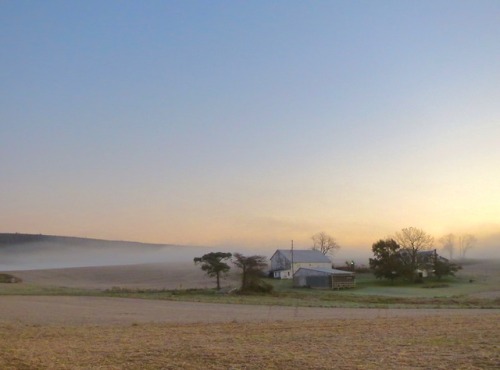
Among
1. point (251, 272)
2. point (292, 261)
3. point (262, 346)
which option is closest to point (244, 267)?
point (251, 272)

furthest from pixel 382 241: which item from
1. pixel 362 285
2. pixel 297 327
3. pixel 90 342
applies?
pixel 90 342

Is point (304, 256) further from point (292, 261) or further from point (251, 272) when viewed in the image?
point (251, 272)

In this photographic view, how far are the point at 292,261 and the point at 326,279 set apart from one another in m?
22.3

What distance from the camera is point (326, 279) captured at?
279ft

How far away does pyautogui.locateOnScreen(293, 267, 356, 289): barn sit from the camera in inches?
3319

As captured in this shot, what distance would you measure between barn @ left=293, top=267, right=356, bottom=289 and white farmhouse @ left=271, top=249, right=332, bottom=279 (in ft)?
55.7

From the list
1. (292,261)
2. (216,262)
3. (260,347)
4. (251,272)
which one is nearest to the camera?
(260,347)

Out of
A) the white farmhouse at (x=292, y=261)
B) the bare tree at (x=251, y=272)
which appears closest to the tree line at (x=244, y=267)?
the bare tree at (x=251, y=272)

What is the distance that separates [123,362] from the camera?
579 inches

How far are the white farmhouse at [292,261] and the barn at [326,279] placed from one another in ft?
55.7

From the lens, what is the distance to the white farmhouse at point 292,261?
10712 centimetres

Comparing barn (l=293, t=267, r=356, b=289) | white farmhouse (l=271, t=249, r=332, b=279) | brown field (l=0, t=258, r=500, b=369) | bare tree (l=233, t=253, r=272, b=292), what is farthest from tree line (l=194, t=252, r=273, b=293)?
brown field (l=0, t=258, r=500, b=369)

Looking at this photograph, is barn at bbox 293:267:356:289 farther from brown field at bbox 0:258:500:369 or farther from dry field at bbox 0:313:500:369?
dry field at bbox 0:313:500:369

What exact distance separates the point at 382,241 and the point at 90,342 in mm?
86530
